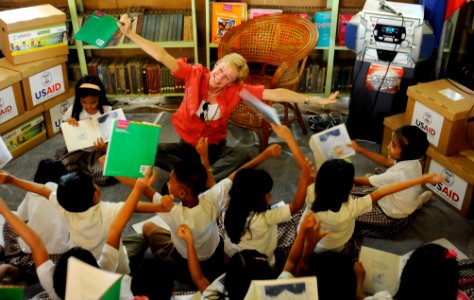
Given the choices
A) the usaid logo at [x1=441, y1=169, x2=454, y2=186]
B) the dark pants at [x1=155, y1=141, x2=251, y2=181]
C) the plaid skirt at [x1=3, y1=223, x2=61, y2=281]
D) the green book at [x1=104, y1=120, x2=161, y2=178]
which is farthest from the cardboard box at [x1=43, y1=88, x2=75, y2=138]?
the usaid logo at [x1=441, y1=169, x2=454, y2=186]

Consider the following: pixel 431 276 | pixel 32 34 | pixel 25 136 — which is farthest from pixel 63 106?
pixel 431 276

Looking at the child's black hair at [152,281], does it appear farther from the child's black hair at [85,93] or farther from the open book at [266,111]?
the child's black hair at [85,93]

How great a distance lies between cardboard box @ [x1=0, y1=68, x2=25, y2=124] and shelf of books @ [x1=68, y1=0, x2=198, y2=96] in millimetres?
691

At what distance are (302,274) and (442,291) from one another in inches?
22.8

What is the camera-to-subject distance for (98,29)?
2.99m

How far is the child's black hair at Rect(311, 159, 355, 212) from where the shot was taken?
2090mm

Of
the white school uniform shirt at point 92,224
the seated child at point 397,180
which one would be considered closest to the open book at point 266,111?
the seated child at point 397,180

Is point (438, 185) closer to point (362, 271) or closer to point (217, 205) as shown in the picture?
point (362, 271)

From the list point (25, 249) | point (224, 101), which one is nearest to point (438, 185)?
point (224, 101)

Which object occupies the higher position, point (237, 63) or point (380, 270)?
point (237, 63)

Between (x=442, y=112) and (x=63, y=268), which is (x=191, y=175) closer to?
(x=63, y=268)

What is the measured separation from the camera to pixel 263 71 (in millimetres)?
3676

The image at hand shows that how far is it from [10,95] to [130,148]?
1499mm

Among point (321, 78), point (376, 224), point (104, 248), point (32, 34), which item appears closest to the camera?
point (104, 248)
